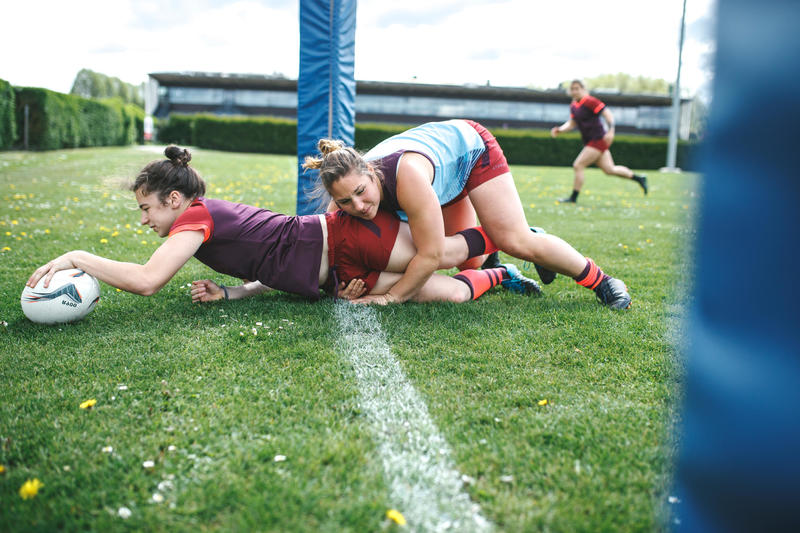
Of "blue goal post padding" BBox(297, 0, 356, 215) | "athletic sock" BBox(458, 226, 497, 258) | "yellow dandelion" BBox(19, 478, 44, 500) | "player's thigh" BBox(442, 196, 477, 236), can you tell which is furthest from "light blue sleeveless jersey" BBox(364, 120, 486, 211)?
"yellow dandelion" BBox(19, 478, 44, 500)

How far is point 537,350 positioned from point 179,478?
180 centimetres

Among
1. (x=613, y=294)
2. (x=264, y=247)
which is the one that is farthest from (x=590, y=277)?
(x=264, y=247)

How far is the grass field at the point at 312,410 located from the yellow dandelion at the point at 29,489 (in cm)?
2

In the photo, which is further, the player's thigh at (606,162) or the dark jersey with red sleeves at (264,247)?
the player's thigh at (606,162)

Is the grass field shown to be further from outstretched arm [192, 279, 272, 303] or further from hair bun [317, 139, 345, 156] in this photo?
hair bun [317, 139, 345, 156]

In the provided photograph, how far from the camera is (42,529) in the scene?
60.1 inches

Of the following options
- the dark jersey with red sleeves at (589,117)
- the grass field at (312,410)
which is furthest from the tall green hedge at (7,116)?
the grass field at (312,410)

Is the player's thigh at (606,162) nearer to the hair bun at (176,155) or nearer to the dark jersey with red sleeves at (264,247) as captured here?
the dark jersey with red sleeves at (264,247)

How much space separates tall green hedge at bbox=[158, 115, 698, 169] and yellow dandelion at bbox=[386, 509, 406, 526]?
2484 centimetres

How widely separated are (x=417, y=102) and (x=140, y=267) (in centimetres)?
3949

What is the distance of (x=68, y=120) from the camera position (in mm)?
22906

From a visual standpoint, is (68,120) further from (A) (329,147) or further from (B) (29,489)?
(B) (29,489)

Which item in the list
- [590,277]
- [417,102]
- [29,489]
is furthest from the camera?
[417,102]

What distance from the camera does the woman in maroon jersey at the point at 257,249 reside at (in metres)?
3.14
